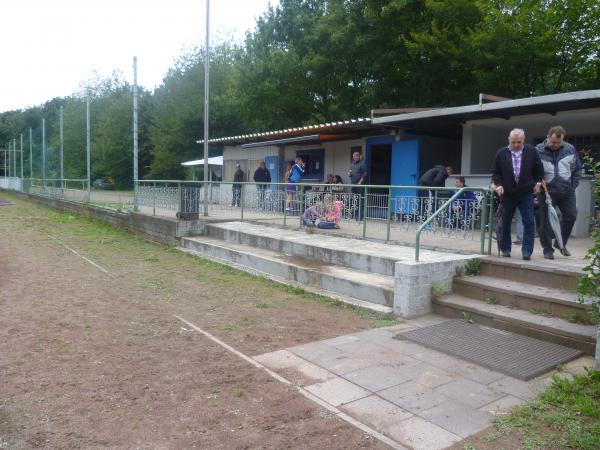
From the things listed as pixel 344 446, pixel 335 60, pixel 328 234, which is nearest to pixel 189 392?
pixel 344 446

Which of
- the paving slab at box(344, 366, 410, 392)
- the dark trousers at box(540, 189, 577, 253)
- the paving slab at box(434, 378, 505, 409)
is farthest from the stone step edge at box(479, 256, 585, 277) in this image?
the paving slab at box(344, 366, 410, 392)

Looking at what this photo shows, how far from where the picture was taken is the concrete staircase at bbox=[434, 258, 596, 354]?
15.4ft

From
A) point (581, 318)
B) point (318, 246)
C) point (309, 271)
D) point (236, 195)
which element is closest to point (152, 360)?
point (309, 271)

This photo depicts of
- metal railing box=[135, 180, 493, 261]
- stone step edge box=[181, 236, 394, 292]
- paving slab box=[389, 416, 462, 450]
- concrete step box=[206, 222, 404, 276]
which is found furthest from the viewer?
metal railing box=[135, 180, 493, 261]

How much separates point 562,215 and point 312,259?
3.76 metres

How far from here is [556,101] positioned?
8859 mm

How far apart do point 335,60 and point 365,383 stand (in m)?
19.4

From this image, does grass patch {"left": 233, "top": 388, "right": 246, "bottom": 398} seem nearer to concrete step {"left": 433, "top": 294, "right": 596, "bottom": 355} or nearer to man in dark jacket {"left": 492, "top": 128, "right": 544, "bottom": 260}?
concrete step {"left": 433, "top": 294, "right": 596, "bottom": 355}

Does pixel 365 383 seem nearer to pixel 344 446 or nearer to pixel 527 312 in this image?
pixel 344 446

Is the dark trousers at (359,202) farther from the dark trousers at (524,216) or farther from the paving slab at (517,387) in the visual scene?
the paving slab at (517,387)

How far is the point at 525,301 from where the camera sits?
206 inches

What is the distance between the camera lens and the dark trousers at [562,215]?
20.2 ft

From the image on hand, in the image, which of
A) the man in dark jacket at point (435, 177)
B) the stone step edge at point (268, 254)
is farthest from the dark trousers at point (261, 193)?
the man in dark jacket at point (435, 177)

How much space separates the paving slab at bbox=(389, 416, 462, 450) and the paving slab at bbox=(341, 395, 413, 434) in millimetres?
56
